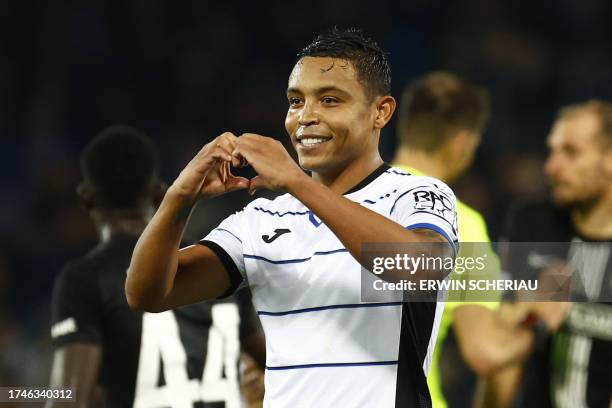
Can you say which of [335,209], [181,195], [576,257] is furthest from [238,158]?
[576,257]

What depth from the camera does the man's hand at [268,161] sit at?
7.95ft

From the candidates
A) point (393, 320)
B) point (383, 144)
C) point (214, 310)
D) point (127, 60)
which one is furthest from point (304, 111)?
point (127, 60)

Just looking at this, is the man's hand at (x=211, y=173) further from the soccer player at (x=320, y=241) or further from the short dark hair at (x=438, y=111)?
the short dark hair at (x=438, y=111)

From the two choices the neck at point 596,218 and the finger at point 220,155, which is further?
the neck at point 596,218

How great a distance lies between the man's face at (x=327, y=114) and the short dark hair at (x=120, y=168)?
47.1 inches

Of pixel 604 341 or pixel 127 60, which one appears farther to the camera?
pixel 127 60

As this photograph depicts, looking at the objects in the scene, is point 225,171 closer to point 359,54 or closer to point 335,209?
point 335,209

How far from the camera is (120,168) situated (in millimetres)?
3875

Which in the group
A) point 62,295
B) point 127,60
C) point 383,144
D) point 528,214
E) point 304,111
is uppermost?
point 127,60

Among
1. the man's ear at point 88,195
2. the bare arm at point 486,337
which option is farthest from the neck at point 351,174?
the bare arm at point 486,337

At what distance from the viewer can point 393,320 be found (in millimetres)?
2582

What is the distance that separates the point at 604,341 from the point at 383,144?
171 inches

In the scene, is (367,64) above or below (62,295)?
above

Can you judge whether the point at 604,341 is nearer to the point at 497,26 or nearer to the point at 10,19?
the point at 497,26
